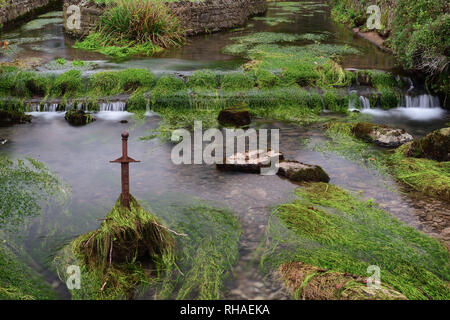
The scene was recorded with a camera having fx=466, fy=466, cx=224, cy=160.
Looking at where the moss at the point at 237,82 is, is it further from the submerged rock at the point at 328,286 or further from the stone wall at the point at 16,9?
the stone wall at the point at 16,9

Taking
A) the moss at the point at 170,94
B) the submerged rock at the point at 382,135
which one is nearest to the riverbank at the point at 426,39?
the submerged rock at the point at 382,135

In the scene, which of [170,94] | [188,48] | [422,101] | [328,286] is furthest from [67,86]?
[328,286]

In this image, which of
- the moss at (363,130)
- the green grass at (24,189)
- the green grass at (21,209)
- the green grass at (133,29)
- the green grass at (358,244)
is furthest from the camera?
the green grass at (133,29)

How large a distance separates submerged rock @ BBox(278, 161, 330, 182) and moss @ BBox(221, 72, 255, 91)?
5.25 m

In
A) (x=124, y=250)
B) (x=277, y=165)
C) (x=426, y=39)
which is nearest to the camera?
(x=124, y=250)

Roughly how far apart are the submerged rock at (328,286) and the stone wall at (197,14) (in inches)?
637

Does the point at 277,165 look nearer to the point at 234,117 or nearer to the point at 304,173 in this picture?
the point at 304,173

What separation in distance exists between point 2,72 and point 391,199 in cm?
1124

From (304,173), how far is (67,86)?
7.90m

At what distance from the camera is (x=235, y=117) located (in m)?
11.5

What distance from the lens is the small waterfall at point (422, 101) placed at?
13.1m

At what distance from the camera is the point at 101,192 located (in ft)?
25.7
